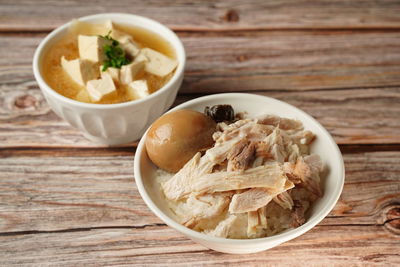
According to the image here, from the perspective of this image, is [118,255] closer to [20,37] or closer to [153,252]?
[153,252]

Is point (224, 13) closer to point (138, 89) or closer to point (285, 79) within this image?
point (285, 79)

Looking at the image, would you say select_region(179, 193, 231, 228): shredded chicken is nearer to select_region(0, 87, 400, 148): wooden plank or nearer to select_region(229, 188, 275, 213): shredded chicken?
select_region(229, 188, 275, 213): shredded chicken

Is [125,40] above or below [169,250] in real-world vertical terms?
above

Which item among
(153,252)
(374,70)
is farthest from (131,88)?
(374,70)

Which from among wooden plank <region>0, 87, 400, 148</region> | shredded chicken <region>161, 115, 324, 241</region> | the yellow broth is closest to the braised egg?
shredded chicken <region>161, 115, 324, 241</region>

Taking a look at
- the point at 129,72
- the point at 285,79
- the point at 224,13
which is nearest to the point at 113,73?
the point at 129,72

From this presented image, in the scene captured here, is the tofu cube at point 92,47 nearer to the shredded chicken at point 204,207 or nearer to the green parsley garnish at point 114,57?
the green parsley garnish at point 114,57

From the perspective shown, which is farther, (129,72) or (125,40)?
(125,40)
